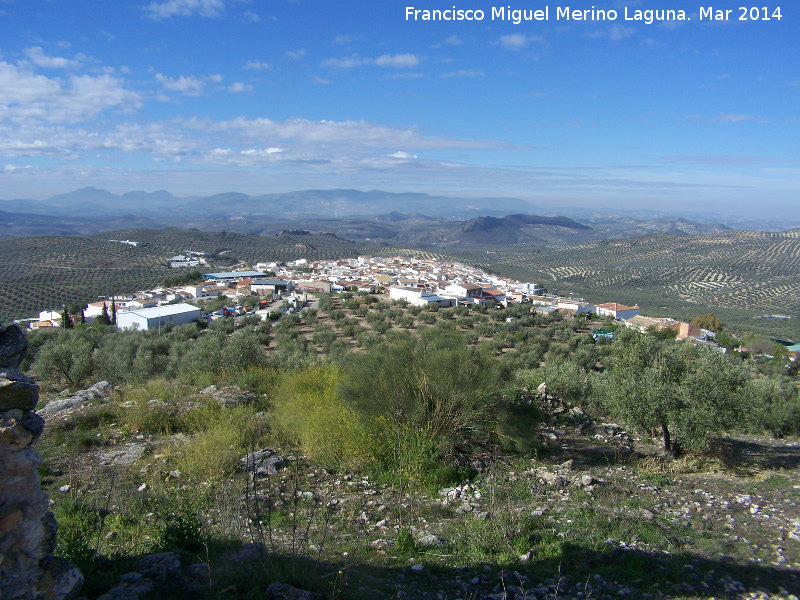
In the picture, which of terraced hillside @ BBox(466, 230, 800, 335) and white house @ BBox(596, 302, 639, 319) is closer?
white house @ BBox(596, 302, 639, 319)

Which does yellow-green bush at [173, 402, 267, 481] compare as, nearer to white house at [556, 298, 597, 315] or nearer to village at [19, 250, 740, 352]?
village at [19, 250, 740, 352]

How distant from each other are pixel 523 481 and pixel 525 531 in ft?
6.29

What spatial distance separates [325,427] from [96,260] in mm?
79290

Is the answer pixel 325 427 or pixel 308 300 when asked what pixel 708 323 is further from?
pixel 325 427

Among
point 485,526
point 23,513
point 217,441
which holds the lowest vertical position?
point 485,526

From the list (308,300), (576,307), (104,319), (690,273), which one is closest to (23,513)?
(104,319)

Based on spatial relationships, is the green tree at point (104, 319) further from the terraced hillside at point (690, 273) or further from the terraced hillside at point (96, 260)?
the terraced hillside at point (690, 273)

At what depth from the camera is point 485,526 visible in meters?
5.54

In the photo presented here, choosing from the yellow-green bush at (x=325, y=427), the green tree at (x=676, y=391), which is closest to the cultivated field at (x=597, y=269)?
the green tree at (x=676, y=391)

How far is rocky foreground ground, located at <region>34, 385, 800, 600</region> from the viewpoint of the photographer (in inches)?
170

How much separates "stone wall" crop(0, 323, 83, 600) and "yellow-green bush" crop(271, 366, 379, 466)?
15.6 feet

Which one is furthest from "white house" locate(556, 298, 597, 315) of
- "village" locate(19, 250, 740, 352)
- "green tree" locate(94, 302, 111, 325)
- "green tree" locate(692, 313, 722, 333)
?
"green tree" locate(94, 302, 111, 325)

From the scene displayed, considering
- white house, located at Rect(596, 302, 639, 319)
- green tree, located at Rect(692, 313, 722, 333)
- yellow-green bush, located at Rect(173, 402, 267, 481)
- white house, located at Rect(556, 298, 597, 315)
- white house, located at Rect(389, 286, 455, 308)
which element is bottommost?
green tree, located at Rect(692, 313, 722, 333)

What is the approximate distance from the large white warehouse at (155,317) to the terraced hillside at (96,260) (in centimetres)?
1271
